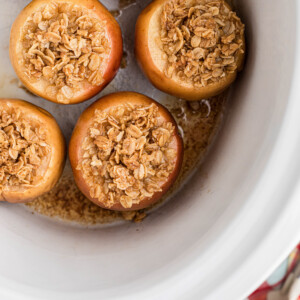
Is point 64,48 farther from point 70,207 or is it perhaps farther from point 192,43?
point 70,207

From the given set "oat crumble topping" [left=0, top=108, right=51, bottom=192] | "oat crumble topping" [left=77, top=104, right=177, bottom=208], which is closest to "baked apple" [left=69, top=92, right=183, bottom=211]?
"oat crumble topping" [left=77, top=104, right=177, bottom=208]

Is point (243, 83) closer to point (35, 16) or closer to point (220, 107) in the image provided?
point (220, 107)

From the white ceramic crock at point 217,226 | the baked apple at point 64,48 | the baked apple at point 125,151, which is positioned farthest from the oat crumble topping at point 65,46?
the white ceramic crock at point 217,226

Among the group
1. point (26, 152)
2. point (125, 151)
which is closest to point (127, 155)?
point (125, 151)

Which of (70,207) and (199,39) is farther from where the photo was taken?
(70,207)

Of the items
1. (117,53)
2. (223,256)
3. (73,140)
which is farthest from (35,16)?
(223,256)
